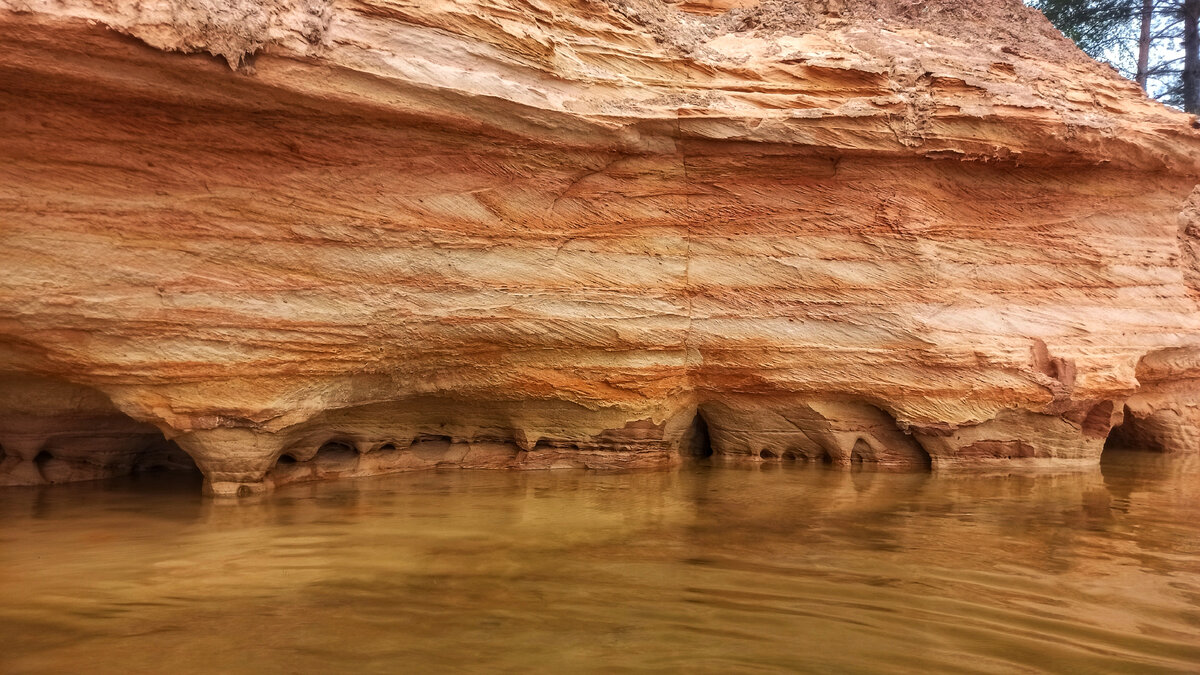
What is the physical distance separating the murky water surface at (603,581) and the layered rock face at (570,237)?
40.6 inches

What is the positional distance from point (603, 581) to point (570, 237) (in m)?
3.43

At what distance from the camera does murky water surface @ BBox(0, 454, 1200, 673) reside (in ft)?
9.08

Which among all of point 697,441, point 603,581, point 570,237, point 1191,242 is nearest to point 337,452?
point 570,237

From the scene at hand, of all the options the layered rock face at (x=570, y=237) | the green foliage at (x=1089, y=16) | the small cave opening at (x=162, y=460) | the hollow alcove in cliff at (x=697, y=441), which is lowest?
the small cave opening at (x=162, y=460)

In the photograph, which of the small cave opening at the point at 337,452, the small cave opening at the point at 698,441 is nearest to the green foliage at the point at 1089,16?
the small cave opening at the point at 698,441

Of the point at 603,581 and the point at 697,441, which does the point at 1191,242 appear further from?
the point at 603,581

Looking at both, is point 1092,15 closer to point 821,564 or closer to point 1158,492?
point 1158,492

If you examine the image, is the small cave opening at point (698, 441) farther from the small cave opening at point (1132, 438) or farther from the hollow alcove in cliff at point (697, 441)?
the small cave opening at point (1132, 438)

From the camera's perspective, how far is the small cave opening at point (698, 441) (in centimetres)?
822

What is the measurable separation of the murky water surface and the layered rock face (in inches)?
40.6

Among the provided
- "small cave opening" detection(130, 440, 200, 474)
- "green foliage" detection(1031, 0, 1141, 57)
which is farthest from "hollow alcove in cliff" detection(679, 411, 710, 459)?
"green foliage" detection(1031, 0, 1141, 57)

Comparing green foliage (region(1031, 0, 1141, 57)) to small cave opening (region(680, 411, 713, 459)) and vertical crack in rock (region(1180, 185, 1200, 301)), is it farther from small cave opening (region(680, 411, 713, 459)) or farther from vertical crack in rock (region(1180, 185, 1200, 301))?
small cave opening (region(680, 411, 713, 459))

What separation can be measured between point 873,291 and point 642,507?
2.94 m

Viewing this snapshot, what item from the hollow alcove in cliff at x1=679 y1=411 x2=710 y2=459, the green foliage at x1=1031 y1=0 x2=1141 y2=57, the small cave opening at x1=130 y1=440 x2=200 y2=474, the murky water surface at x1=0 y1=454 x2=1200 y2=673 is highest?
the green foliage at x1=1031 y1=0 x2=1141 y2=57
